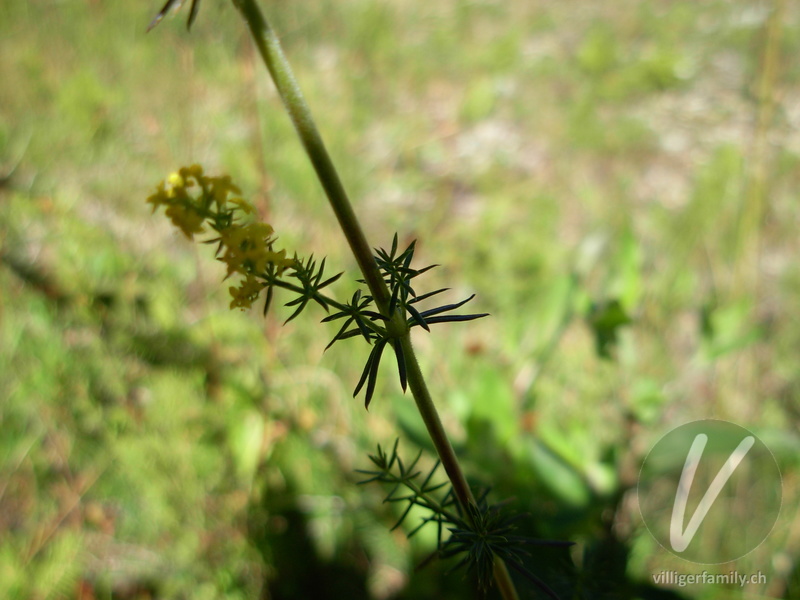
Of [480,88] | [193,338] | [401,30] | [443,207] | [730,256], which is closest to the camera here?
[193,338]

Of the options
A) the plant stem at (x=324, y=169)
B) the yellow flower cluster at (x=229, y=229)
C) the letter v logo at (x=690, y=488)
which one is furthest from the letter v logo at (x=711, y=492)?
the yellow flower cluster at (x=229, y=229)

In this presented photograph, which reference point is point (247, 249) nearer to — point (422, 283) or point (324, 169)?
point (324, 169)

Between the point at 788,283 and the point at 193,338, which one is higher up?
the point at 788,283

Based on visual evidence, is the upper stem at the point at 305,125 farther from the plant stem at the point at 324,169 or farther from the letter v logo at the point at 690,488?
the letter v logo at the point at 690,488

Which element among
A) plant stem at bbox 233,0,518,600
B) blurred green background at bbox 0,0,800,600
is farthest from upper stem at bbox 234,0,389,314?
blurred green background at bbox 0,0,800,600

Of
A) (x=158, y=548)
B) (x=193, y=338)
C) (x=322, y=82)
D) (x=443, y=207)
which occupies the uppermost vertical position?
(x=322, y=82)

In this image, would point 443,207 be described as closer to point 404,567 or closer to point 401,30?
point 401,30

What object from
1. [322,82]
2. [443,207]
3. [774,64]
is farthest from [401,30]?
[774,64]
